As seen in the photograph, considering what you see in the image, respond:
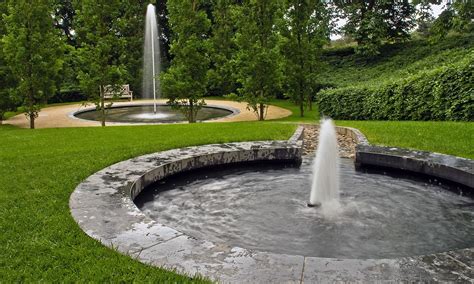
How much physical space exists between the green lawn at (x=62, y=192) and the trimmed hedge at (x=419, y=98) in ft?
13.3

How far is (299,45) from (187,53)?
528 centimetres

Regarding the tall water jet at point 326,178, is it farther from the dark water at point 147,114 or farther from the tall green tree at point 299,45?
the dark water at point 147,114

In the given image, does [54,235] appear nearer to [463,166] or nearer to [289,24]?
→ [463,166]

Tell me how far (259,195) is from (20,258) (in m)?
3.44

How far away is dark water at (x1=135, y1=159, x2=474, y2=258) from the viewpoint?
4.46 metres

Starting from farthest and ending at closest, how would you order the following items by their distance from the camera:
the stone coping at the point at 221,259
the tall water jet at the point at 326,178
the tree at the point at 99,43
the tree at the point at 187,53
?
1. the tree at the point at 187,53
2. the tree at the point at 99,43
3. the tall water jet at the point at 326,178
4. the stone coping at the point at 221,259

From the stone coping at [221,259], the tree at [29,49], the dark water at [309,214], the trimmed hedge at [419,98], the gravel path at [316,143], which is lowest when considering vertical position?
the dark water at [309,214]

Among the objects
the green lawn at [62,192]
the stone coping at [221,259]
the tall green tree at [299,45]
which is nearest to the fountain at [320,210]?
the stone coping at [221,259]

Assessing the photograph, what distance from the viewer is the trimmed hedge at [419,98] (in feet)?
35.9

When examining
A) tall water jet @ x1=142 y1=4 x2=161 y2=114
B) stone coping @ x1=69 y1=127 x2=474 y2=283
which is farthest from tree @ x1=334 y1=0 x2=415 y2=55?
stone coping @ x1=69 y1=127 x2=474 y2=283

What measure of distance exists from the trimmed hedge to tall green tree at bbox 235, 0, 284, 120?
9.31 feet

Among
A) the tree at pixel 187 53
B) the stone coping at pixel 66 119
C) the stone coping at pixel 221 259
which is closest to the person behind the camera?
the stone coping at pixel 221 259

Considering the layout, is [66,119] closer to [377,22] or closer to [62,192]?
[62,192]

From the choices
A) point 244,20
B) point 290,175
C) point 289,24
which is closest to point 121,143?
point 290,175
